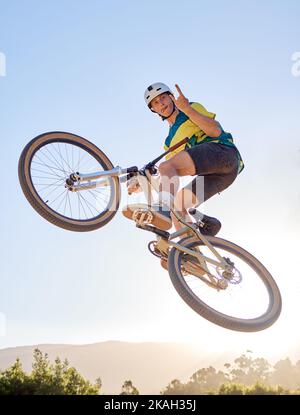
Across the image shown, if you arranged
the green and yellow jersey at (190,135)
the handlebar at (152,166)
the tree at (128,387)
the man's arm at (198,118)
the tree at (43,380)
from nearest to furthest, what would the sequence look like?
the man's arm at (198,118), the handlebar at (152,166), the green and yellow jersey at (190,135), the tree at (43,380), the tree at (128,387)

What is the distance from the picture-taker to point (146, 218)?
5977 mm

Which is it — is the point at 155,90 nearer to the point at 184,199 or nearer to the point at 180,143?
the point at 180,143

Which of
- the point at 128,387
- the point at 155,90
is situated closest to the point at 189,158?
the point at 155,90

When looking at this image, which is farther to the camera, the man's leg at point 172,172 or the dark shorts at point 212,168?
the dark shorts at point 212,168

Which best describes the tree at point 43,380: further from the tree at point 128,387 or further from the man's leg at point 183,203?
the man's leg at point 183,203

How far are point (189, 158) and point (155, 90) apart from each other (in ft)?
3.49

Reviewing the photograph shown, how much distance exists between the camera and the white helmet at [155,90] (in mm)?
6602

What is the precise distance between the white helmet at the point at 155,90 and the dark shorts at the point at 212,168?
0.89 m

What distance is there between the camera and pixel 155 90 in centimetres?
661

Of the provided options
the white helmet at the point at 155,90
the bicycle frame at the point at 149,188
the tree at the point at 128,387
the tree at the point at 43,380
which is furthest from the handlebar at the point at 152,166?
the tree at the point at 128,387

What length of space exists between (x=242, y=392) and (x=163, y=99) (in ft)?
Result: 187

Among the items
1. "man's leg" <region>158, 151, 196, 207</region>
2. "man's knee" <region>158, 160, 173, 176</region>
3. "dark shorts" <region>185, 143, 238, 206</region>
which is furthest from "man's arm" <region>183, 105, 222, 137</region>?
"man's knee" <region>158, 160, 173, 176</region>
